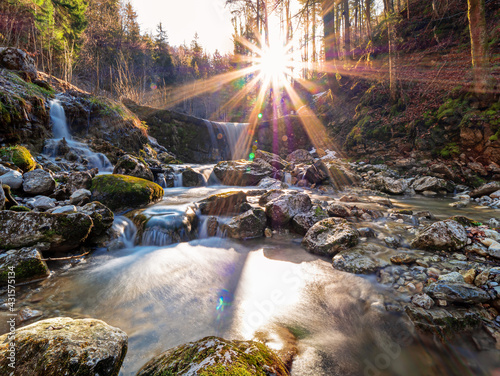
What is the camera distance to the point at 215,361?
1329 mm

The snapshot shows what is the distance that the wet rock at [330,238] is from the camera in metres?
3.64

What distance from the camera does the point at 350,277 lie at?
2.97 m

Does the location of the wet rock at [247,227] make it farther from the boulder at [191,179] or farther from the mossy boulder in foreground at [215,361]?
the boulder at [191,179]

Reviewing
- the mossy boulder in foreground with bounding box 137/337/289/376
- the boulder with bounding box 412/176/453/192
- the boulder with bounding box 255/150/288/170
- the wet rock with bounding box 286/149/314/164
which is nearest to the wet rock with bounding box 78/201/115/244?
the mossy boulder in foreground with bounding box 137/337/289/376

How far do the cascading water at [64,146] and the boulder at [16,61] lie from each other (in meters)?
1.44

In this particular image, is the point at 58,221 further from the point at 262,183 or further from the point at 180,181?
the point at 262,183

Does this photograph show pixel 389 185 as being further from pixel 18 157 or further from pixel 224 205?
pixel 18 157

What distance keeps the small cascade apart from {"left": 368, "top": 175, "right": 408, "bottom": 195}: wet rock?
8866mm

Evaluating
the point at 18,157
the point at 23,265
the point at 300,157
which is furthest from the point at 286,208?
the point at 300,157

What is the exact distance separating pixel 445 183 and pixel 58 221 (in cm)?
1125

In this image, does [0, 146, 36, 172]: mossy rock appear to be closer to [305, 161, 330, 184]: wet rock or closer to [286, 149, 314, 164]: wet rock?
[305, 161, 330, 184]: wet rock

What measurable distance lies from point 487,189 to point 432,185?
1.53 meters

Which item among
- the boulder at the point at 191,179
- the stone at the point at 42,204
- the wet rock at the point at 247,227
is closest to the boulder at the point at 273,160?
the boulder at the point at 191,179

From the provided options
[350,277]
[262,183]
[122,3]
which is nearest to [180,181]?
[262,183]
